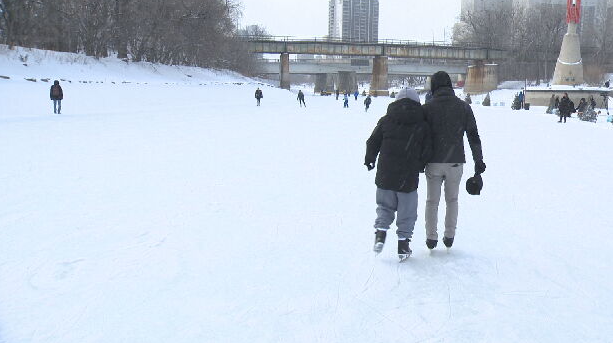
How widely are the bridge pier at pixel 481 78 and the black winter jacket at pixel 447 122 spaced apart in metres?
68.3

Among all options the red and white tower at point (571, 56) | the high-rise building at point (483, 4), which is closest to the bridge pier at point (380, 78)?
the high-rise building at point (483, 4)

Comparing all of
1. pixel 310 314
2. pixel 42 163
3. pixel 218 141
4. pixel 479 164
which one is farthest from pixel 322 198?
pixel 218 141

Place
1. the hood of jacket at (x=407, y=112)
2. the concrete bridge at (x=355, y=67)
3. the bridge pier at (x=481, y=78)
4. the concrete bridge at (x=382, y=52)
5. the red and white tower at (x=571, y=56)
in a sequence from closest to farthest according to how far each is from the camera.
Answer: the hood of jacket at (x=407, y=112) → the red and white tower at (x=571, y=56) → the concrete bridge at (x=382, y=52) → the bridge pier at (x=481, y=78) → the concrete bridge at (x=355, y=67)

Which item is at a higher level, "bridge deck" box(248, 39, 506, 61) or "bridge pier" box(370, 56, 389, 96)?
"bridge deck" box(248, 39, 506, 61)

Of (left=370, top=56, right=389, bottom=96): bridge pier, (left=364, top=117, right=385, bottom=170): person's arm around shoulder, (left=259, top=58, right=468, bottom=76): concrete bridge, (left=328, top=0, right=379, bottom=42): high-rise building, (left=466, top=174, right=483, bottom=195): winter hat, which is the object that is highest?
(left=328, top=0, right=379, bottom=42): high-rise building

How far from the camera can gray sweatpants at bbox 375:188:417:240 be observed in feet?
13.7

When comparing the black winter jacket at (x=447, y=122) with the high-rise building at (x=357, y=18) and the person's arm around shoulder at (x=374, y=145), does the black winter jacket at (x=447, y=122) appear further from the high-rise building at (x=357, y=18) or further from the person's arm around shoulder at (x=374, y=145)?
the high-rise building at (x=357, y=18)

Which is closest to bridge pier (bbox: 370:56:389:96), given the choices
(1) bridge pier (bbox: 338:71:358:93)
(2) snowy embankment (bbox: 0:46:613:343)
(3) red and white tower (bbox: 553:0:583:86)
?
(1) bridge pier (bbox: 338:71:358:93)

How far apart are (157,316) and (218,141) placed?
959cm

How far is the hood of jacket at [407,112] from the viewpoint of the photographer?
3986mm

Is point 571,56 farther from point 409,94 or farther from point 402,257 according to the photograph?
point 402,257

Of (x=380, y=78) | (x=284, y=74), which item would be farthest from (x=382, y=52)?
(x=284, y=74)

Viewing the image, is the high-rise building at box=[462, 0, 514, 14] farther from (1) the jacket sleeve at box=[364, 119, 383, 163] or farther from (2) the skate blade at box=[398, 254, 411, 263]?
(2) the skate blade at box=[398, 254, 411, 263]

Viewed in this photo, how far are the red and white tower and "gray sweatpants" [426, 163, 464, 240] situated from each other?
122ft
